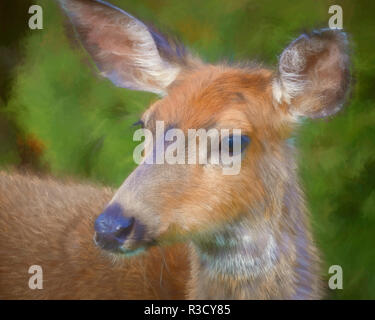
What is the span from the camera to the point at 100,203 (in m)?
2.46

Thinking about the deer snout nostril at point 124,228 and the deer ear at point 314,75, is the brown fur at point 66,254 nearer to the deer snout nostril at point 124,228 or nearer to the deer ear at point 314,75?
the deer snout nostril at point 124,228

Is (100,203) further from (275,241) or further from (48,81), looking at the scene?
(275,241)

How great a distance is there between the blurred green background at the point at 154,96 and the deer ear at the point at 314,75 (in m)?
0.40

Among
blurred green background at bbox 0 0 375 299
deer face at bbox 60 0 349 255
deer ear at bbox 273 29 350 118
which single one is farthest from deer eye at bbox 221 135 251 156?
blurred green background at bbox 0 0 375 299

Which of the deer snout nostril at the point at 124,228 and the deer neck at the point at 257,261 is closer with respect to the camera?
the deer snout nostril at the point at 124,228

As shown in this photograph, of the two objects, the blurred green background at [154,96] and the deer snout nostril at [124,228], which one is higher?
the blurred green background at [154,96]

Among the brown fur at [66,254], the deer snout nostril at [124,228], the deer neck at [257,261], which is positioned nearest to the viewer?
the deer snout nostril at [124,228]

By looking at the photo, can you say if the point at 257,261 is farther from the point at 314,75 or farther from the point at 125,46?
the point at 125,46

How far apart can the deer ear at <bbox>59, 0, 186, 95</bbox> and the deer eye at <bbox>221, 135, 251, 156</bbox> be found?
0.41m

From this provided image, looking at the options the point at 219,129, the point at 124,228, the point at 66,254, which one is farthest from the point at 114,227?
the point at 66,254

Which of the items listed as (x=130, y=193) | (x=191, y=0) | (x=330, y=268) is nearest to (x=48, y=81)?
(x=191, y=0)

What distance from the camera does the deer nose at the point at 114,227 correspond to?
1.70 m

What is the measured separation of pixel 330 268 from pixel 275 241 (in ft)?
1.79

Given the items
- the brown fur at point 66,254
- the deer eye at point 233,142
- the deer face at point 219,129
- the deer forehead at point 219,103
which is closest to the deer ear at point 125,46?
the deer face at point 219,129
